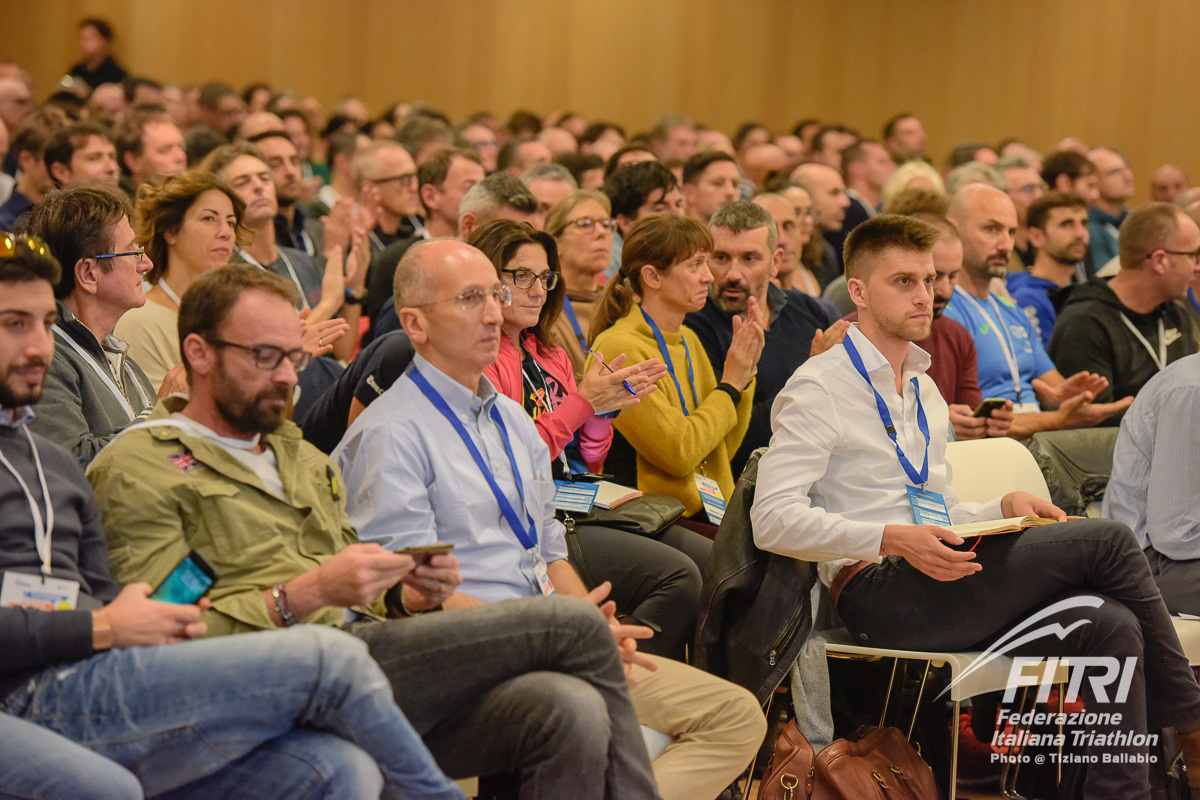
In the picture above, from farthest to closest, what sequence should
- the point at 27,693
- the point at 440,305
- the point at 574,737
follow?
1. the point at 440,305
2. the point at 574,737
3. the point at 27,693

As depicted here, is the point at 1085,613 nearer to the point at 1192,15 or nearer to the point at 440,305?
the point at 440,305

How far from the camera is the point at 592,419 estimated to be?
316 cm

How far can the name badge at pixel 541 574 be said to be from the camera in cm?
246

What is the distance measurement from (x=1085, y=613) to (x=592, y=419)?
1250 millimetres

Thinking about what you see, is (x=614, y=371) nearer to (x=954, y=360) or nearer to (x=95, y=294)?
(x=95, y=294)

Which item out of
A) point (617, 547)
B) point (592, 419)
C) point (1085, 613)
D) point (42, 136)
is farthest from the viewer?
point (42, 136)

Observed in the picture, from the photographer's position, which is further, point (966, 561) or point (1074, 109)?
point (1074, 109)

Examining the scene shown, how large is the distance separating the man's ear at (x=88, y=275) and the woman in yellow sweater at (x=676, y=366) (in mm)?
1287

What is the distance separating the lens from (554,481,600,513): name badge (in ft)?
9.75

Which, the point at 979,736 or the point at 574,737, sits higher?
the point at 574,737

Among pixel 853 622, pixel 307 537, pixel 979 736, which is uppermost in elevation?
pixel 307 537

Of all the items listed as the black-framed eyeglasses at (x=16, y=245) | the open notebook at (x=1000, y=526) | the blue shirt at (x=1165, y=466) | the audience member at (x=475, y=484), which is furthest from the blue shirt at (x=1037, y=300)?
the black-framed eyeglasses at (x=16, y=245)

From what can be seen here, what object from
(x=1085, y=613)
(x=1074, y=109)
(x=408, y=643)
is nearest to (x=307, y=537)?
(x=408, y=643)

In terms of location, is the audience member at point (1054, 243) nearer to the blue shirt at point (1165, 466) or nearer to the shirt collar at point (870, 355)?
the blue shirt at point (1165, 466)
